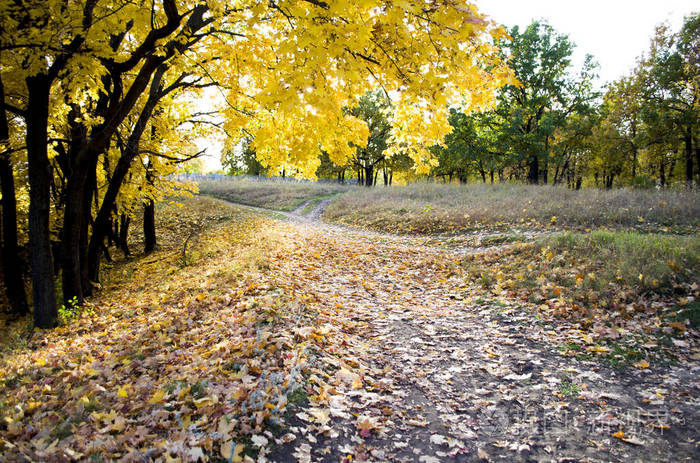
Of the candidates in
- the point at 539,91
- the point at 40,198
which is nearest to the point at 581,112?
the point at 539,91

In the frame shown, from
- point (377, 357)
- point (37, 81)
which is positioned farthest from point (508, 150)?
point (37, 81)

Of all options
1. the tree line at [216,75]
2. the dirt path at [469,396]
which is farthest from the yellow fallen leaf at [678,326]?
the tree line at [216,75]

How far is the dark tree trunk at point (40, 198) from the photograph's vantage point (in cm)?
594

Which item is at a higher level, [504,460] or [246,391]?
[246,391]

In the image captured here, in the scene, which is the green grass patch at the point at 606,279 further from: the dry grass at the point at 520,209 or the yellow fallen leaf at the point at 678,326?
the dry grass at the point at 520,209

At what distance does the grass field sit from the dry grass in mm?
7612

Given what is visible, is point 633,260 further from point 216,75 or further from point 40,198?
point 40,198

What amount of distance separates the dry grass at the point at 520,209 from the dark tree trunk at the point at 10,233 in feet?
40.7

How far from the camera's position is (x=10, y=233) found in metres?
8.08

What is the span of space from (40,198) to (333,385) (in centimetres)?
646

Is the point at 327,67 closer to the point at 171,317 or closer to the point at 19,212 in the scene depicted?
the point at 171,317

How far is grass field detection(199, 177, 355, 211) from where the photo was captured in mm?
27783

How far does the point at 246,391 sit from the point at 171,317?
10.9 ft

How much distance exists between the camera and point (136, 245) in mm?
16656
